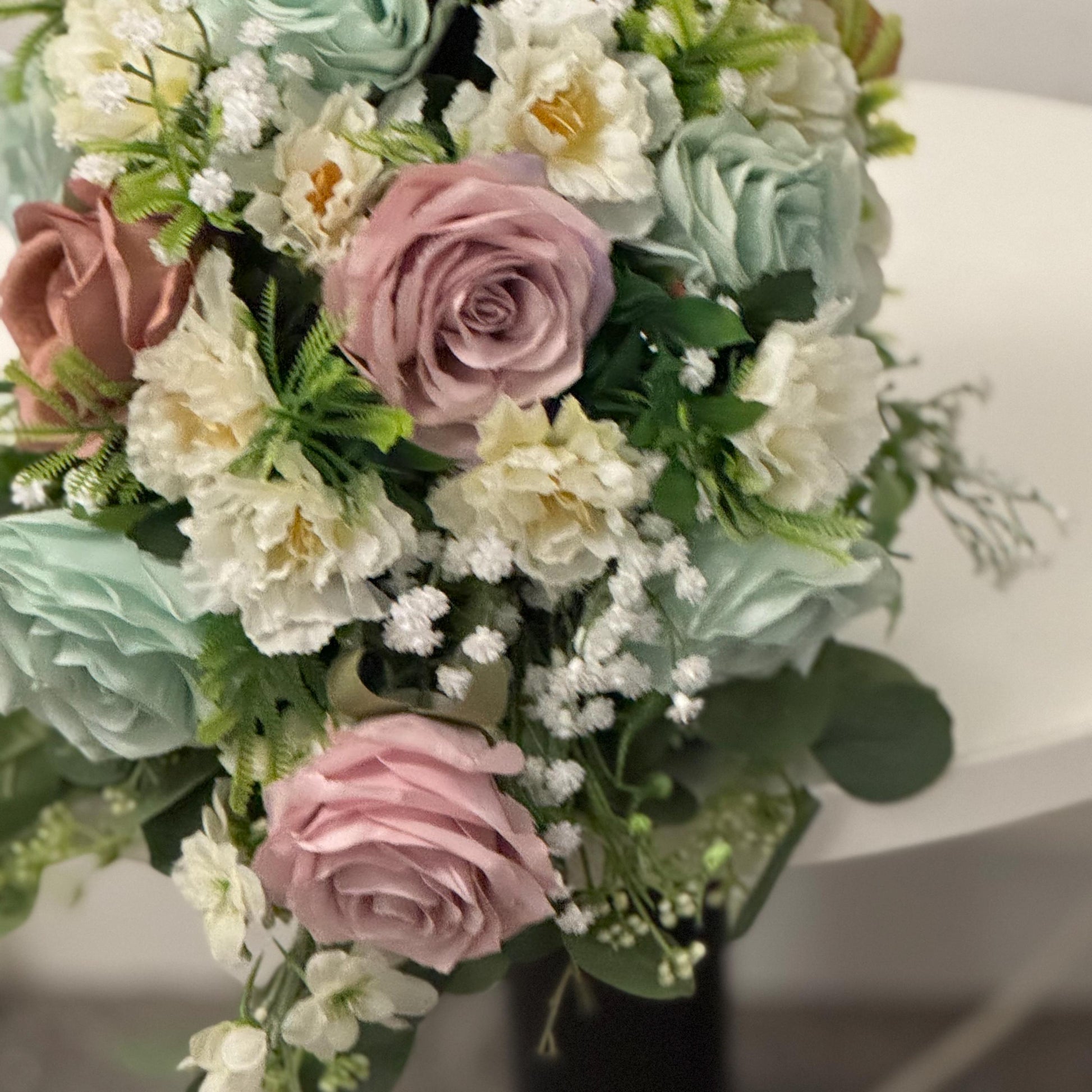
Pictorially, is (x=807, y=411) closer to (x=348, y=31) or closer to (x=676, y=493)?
(x=676, y=493)

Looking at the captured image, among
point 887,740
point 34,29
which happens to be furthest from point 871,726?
point 34,29

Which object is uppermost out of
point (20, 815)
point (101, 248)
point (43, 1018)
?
point (101, 248)

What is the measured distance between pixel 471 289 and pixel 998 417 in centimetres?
53

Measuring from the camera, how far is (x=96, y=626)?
462mm

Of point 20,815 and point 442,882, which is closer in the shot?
point 442,882

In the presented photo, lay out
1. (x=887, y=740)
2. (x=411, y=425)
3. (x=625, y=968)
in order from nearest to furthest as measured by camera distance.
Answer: (x=411, y=425)
(x=625, y=968)
(x=887, y=740)

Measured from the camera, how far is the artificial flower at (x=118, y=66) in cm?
44

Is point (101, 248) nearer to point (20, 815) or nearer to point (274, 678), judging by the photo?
point (274, 678)

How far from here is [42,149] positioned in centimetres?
55

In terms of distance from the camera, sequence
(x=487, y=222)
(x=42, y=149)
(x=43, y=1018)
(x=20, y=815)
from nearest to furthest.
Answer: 1. (x=487, y=222)
2. (x=42, y=149)
3. (x=20, y=815)
4. (x=43, y=1018)

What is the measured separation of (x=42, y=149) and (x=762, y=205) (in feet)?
1.06

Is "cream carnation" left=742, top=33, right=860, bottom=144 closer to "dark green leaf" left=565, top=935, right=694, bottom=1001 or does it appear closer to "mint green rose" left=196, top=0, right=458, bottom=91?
"mint green rose" left=196, top=0, right=458, bottom=91

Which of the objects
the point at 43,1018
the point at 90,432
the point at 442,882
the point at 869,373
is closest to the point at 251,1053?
the point at 442,882

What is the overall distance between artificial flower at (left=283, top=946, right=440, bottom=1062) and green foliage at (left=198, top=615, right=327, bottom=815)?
7 centimetres
